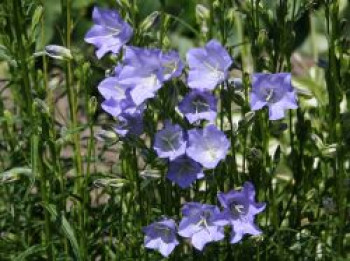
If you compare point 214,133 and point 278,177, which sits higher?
point 214,133

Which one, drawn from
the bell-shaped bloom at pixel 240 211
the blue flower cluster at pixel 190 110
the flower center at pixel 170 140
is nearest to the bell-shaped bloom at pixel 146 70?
the blue flower cluster at pixel 190 110

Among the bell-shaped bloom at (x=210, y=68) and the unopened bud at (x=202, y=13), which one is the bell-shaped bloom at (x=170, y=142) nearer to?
the bell-shaped bloom at (x=210, y=68)

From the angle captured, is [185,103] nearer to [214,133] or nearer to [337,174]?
[214,133]

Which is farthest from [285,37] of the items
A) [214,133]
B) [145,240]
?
[145,240]

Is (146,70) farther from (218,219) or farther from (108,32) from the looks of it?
(218,219)

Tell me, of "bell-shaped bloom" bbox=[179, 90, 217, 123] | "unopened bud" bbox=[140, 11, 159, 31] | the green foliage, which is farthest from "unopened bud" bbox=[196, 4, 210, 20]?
"bell-shaped bloom" bbox=[179, 90, 217, 123]

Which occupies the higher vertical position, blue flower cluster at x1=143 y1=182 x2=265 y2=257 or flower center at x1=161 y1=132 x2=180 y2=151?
flower center at x1=161 y1=132 x2=180 y2=151

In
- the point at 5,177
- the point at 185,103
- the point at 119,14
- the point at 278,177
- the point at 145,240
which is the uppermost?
the point at 119,14

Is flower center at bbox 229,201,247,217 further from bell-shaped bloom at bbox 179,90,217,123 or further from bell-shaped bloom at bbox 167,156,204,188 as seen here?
bell-shaped bloom at bbox 179,90,217,123
